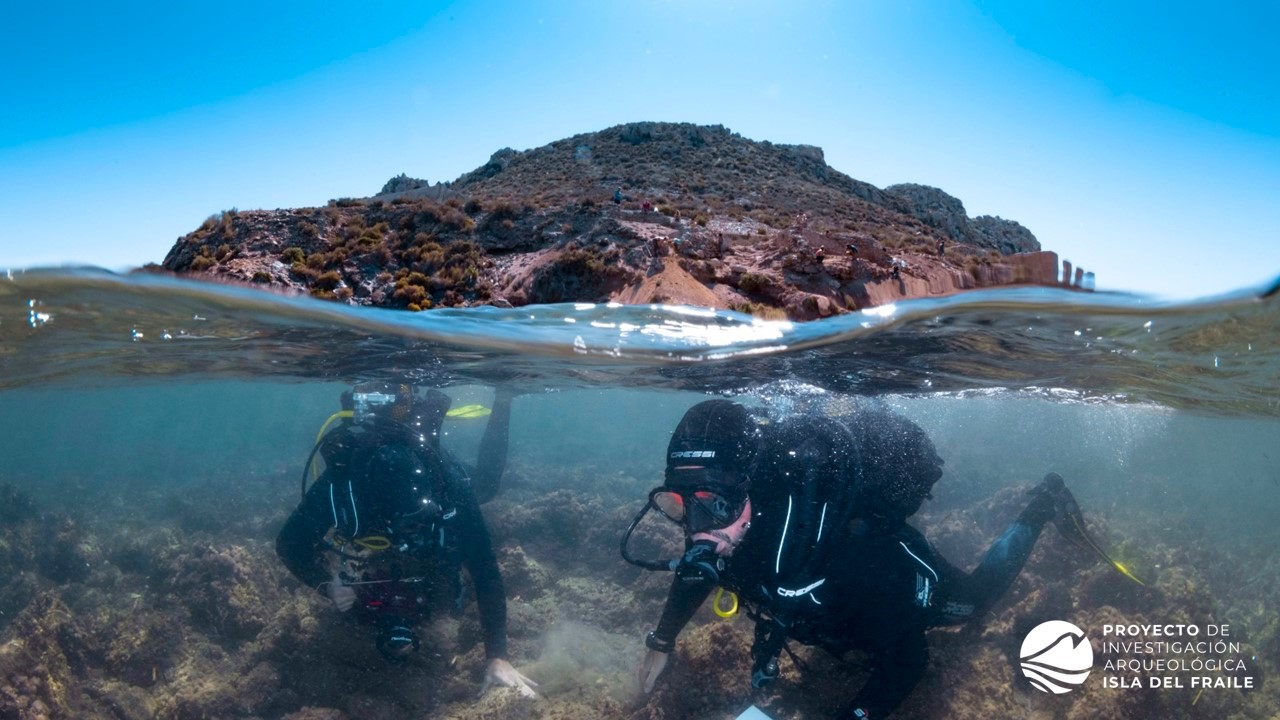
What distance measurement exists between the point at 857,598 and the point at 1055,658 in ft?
13.1

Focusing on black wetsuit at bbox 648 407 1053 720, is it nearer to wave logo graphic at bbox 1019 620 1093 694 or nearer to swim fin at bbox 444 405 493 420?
wave logo graphic at bbox 1019 620 1093 694

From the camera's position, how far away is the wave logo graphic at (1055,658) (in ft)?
25.9

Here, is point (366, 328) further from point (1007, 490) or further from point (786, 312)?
point (1007, 490)

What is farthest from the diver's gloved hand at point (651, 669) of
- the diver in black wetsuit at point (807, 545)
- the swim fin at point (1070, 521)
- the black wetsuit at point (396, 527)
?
the swim fin at point (1070, 521)

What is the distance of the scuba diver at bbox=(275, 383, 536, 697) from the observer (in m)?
7.29

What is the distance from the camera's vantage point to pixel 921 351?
34.2 feet

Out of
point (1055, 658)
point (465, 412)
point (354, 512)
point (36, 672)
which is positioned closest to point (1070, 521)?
point (1055, 658)

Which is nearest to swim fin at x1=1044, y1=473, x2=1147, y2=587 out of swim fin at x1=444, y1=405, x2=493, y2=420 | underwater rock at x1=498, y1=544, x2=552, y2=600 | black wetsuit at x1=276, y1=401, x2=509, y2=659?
black wetsuit at x1=276, y1=401, x2=509, y2=659

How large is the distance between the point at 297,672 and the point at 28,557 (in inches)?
475

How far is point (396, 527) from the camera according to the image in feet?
25.0

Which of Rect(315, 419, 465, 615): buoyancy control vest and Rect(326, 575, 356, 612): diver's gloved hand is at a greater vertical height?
Rect(315, 419, 465, 615): buoyancy control vest

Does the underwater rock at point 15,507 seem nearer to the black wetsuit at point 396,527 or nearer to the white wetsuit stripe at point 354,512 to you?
the black wetsuit at point 396,527

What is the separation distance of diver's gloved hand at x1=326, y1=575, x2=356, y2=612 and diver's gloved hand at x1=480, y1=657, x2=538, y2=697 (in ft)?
6.22

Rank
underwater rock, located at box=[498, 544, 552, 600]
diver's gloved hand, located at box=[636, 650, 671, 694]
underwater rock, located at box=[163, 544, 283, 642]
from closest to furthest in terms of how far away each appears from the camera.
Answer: diver's gloved hand, located at box=[636, 650, 671, 694], underwater rock, located at box=[163, 544, 283, 642], underwater rock, located at box=[498, 544, 552, 600]
